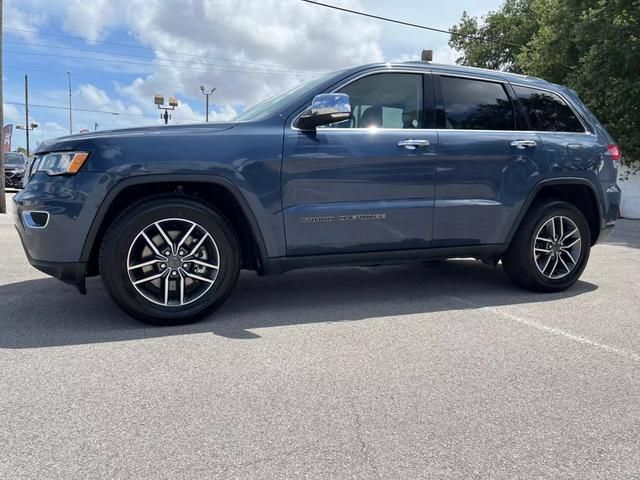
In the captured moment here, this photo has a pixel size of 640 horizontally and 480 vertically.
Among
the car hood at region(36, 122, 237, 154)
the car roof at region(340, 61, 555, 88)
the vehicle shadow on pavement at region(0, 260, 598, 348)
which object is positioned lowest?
the vehicle shadow on pavement at region(0, 260, 598, 348)

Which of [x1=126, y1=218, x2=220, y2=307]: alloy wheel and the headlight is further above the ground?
the headlight

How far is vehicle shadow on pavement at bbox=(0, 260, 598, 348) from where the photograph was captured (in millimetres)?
3506

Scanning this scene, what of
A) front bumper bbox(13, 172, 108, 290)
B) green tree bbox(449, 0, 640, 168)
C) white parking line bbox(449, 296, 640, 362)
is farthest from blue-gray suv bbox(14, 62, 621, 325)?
green tree bbox(449, 0, 640, 168)

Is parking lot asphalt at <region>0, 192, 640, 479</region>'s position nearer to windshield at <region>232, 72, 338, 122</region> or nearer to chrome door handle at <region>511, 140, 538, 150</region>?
chrome door handle at <region>511, 140, 538, 150</region>

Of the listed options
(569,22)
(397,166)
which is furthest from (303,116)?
(569,22)

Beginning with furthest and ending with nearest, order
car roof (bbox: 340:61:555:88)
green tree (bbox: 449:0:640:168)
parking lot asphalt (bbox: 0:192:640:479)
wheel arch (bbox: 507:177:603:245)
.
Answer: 1. green tree (bbox: 449:0:640:168)
2. wheel arch (bbox: 507:177:603:245)
3. car roof (bbox: 340:61:555:88)
4. parking lot asphalt (bbox: 0:192:640:479)

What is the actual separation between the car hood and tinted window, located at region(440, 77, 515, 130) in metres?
1.79

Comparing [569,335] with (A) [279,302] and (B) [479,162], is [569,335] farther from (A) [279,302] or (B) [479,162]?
(A) [279,302]

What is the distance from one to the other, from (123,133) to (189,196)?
1.90 feet

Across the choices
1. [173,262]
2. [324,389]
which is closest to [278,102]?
[173,262]

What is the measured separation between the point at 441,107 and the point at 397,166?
70cm

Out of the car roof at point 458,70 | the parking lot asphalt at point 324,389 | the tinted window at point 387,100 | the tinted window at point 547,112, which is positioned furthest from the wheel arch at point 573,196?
the tinted window at point 387,100

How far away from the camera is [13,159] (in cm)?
1905

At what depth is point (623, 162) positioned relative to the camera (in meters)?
16.1
